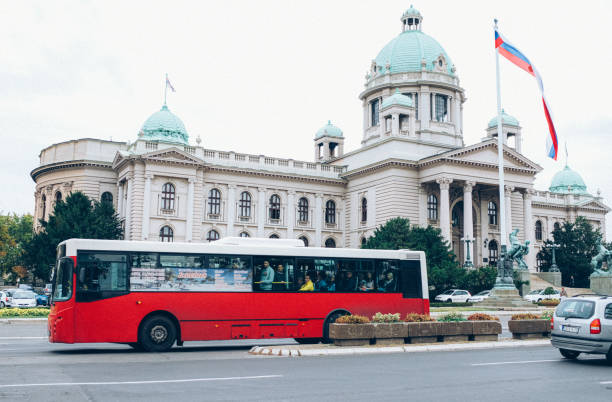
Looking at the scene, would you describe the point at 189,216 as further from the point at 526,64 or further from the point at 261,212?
the point at 526,64

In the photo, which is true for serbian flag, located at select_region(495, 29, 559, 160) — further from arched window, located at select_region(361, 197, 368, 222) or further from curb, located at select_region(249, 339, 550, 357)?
arched window, located at select_region(361, 197, 368, 222)

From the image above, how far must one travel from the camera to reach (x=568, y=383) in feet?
38.0

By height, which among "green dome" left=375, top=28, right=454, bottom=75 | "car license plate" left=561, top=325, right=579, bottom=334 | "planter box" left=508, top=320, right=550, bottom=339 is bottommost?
"planter box" left=508, top=320, right=550, bottom=339

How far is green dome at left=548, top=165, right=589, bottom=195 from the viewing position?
8962cm

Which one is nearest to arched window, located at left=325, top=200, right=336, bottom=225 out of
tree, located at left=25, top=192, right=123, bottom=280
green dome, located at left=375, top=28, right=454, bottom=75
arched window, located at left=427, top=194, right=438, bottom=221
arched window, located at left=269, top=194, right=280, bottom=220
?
arched window, located at left=269, top=194, right=280, bottom=220

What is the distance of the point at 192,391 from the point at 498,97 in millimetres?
32297

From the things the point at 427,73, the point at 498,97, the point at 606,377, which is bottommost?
the point at 606,377

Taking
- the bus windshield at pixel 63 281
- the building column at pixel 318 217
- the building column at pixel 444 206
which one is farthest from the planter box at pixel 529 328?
the building column at pixel 318 217

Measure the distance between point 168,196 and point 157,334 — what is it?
40451mm

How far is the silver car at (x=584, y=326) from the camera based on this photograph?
1470 cm

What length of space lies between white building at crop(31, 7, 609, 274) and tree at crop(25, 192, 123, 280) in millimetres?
2809

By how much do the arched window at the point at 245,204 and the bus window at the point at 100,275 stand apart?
44686 millimetres

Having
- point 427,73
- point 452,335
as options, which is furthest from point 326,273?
point 427,73

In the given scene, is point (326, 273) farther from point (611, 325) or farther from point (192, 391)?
point (192, 391)
